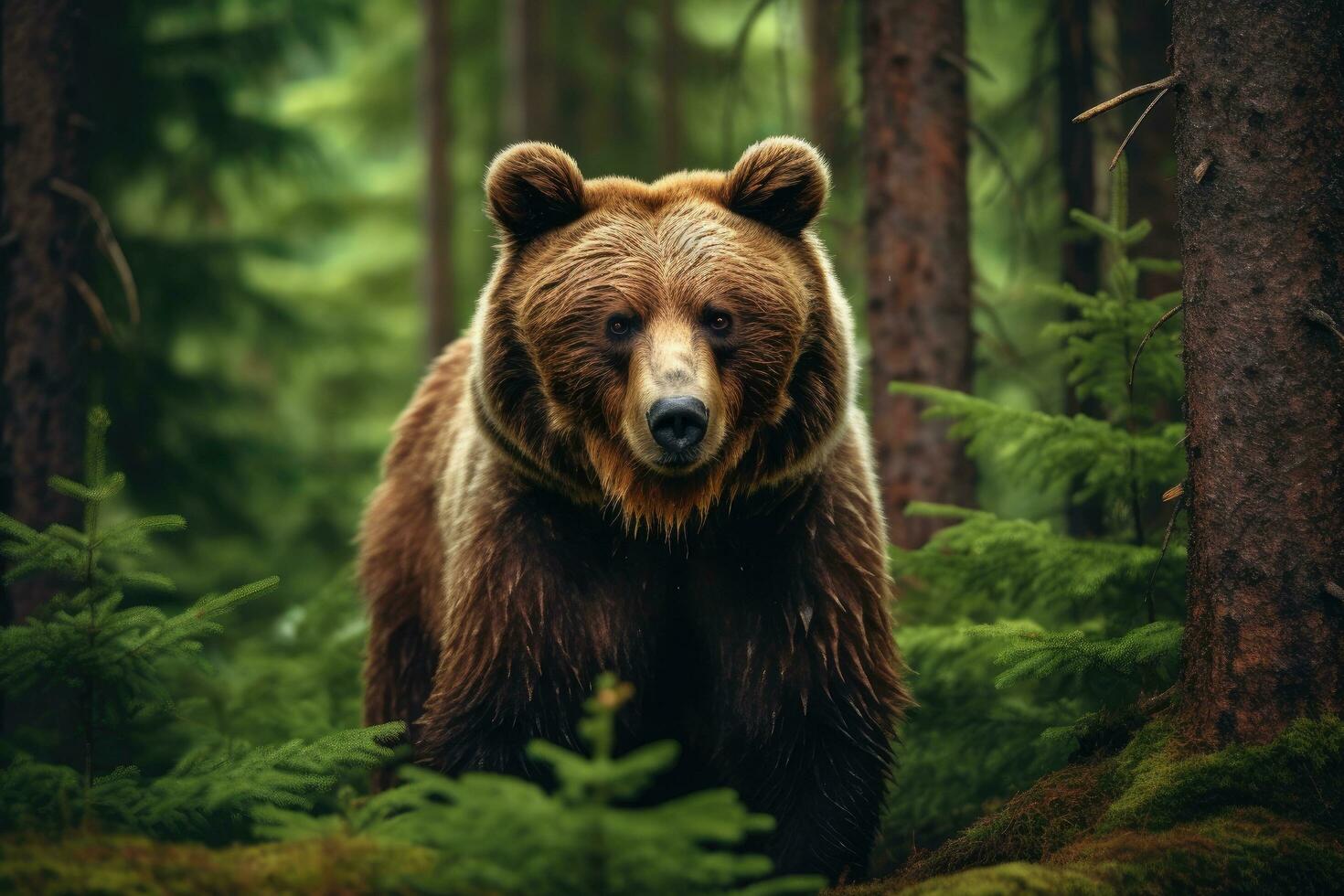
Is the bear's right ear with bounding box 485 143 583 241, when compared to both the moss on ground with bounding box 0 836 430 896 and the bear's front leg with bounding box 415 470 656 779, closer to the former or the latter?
the bear's front leg with bounding box 415 470 656 779

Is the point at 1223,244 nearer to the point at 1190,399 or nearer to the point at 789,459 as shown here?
the point at 1190,399

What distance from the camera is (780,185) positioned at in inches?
171

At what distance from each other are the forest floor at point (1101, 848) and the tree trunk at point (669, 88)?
10988 mm

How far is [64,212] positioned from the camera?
614 centimetres

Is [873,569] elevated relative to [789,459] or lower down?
lower down

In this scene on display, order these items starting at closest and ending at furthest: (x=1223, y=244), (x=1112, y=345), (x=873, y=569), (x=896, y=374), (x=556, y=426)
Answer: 1. (x=1223, y=244)
2. (x=556, y=426)
3. (x=873, y=569)
4. (x=1112, y=345)
5. (x=896, y=374)

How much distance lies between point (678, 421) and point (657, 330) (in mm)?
457

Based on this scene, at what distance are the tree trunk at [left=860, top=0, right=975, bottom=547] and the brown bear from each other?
2.22 m

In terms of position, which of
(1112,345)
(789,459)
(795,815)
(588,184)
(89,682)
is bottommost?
(795,815)

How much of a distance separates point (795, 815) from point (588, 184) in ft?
8.04

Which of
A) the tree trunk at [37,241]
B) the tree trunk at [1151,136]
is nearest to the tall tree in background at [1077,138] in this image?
the tree trunk at [1151,136]

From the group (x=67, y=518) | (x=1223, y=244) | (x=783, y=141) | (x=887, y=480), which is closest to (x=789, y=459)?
(x=783, y=141)

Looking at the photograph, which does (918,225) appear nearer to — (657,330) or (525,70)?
(657,330)

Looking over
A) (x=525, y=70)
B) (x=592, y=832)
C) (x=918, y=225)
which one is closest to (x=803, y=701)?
(x=592, y=832)
